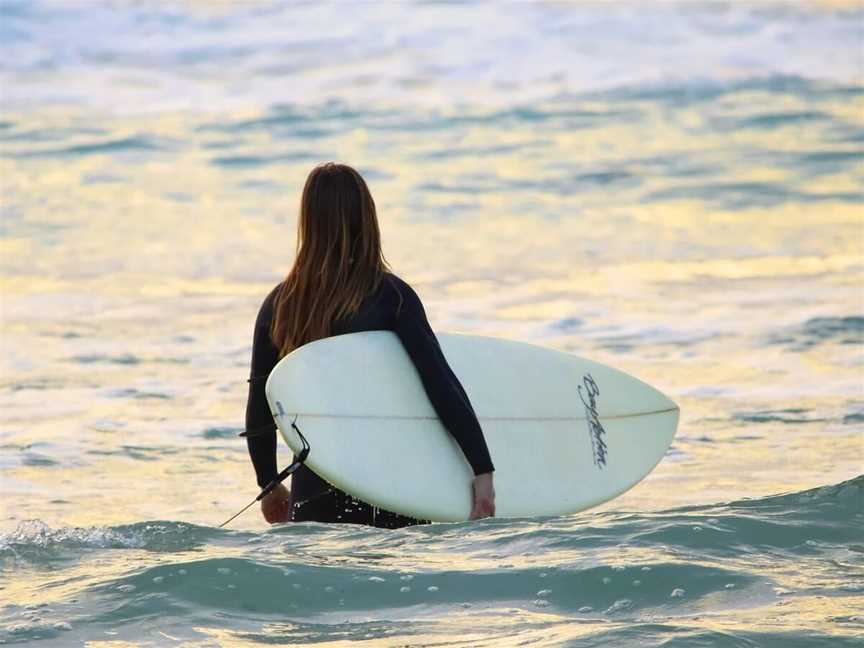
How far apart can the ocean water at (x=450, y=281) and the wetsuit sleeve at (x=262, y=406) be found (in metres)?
0.18

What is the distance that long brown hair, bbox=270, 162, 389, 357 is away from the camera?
3857 millimetres

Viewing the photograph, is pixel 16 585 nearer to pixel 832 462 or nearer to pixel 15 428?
pixel 15 428

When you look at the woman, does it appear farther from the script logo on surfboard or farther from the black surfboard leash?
the script logo on surfboard

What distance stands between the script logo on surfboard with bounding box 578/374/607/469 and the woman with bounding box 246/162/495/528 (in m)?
0.62

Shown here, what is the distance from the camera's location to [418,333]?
3906 millimetres

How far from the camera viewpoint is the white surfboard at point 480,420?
3.98m

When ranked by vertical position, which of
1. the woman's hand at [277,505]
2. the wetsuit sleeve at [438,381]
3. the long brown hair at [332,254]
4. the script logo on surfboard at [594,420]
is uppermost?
the long brown hair at [332,254]

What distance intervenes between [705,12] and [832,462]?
567 inches

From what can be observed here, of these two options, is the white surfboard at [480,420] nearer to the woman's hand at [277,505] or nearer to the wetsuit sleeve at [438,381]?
the wetsuit sleeve at [438,381]

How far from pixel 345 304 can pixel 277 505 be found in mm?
675

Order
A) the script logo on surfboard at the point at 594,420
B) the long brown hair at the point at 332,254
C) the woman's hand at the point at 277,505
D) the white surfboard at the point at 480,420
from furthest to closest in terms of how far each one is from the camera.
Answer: the script logo on surfboard at the point at 594,420 < the woman's hand at the point at 277,505 < the white surfboard at the point at 480,420 < the long brown hair at the point at 332,254

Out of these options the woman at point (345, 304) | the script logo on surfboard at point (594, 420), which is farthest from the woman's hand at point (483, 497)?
the script logo on surfboard at point (594, 420)

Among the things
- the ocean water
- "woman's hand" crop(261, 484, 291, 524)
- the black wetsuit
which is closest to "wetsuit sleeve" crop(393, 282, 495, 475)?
the black wetsuit

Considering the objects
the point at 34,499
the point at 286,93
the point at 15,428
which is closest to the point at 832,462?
the point at 34,499
